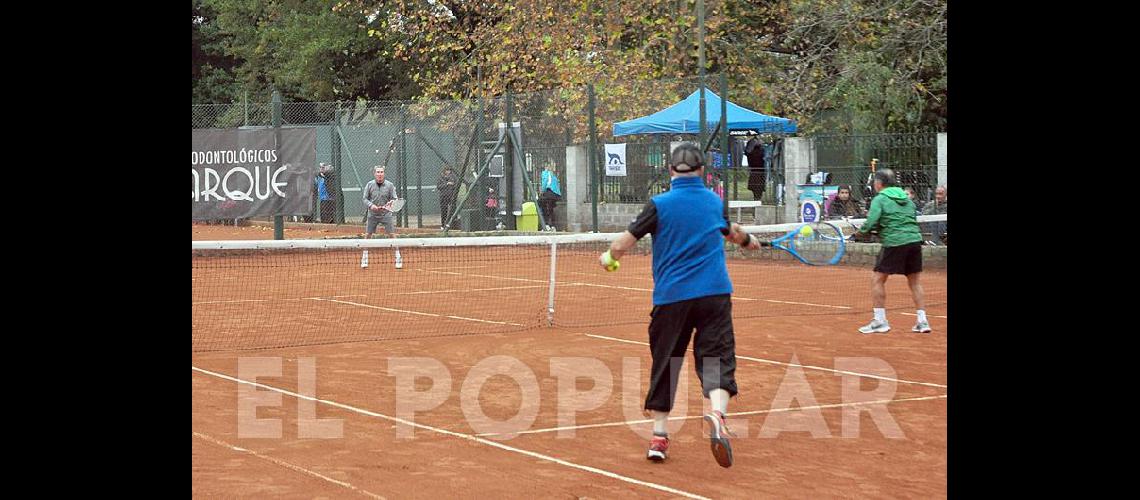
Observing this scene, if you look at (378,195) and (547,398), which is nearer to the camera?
(547,398)

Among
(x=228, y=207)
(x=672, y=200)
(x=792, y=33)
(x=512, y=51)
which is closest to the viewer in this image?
(x=672, y=200)

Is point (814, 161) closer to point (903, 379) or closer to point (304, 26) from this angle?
point (903, 379)

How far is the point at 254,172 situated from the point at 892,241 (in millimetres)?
13170

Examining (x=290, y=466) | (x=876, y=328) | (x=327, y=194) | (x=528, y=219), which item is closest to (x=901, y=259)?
(x=876, y=328)

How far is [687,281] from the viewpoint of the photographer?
24.3 feet

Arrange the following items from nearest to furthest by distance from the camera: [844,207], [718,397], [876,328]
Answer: [718,397] < [876,328] < [844,207]

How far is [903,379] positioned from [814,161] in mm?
13012

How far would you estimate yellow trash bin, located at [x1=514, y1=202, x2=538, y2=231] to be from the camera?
26.2 metres

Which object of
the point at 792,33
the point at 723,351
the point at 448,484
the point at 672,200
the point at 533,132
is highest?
the point at 792,33

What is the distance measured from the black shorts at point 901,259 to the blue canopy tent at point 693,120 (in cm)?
1169

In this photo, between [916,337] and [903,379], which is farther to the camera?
[916,337]


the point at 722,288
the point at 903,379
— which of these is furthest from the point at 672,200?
the point at 903,379

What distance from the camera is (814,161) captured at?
23.1 meters

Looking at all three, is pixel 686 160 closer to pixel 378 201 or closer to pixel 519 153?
pixel 378 201
